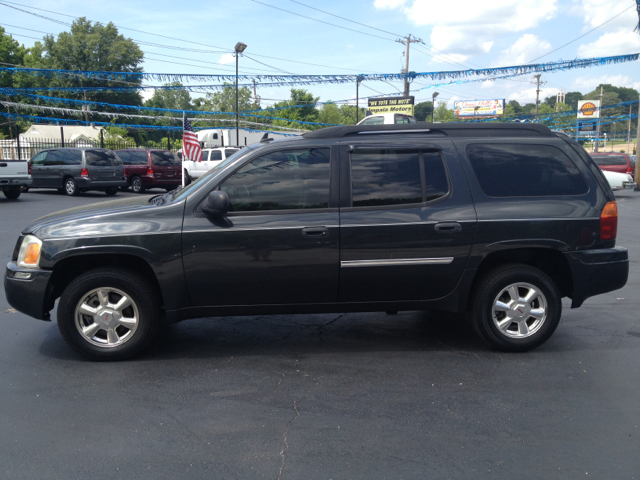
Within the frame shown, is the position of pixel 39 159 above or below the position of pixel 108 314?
above

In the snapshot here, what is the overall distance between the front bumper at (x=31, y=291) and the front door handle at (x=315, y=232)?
2058 millimetres

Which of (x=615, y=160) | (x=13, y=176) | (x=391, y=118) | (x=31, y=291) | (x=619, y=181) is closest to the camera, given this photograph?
(x=31, y=291)

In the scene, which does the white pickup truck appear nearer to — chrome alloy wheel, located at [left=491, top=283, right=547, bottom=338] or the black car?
the black car

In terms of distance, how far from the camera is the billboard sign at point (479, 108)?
113 meters

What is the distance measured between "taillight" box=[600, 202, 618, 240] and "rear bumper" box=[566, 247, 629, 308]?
130 mm

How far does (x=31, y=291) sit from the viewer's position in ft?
15.3

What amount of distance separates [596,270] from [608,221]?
1.42 ft

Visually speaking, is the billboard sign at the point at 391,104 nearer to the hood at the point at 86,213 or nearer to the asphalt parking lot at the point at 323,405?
the asphalt parking lot at the point at 323,405

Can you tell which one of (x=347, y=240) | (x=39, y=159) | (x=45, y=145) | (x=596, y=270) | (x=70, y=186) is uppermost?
(x=45, y=145)

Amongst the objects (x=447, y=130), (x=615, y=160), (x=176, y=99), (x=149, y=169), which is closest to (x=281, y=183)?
(x=447, y=130)

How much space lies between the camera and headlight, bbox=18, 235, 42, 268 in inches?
183

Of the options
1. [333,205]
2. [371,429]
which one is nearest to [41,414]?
[371,429]

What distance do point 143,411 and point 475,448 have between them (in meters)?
2.13

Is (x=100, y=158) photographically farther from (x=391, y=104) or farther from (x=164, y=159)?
(x=391, y=104)
